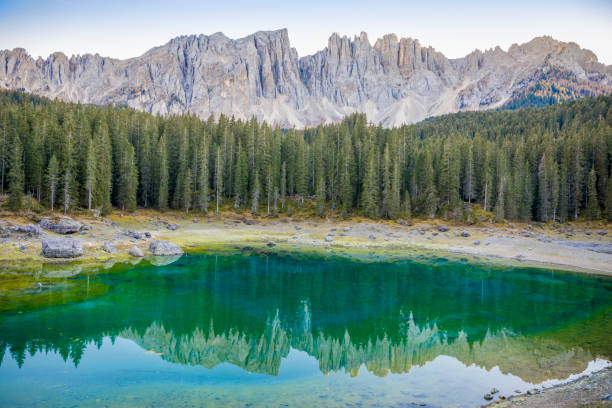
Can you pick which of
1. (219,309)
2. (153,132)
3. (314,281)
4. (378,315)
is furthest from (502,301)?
(153,132)

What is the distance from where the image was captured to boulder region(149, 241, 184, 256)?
1751 inches

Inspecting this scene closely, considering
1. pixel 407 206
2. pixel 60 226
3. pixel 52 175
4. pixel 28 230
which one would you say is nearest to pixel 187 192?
pixel 52 175

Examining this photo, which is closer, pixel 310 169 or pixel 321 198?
pixel 321 198

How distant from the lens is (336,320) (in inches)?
950

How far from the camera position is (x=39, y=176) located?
58.9 m

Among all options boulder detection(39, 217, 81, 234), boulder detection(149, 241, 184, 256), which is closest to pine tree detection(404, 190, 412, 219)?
boulder detection(149, 241, 184, 256)

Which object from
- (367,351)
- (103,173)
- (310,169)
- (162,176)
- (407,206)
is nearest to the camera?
(367,351)

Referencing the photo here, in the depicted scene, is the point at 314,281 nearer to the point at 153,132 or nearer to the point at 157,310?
the point at 157,310

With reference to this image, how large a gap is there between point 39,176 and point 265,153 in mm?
44353

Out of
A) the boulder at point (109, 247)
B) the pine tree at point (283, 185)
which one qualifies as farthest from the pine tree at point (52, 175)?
the pine tree at point (283, 185)

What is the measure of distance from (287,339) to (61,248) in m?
28.5

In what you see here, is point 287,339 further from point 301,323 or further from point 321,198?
point 321,198

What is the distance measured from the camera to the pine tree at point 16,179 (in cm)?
5247

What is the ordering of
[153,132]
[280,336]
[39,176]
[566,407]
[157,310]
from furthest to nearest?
[153,132] → [39,176] → [157,310] → [280,336] → [566,407]
